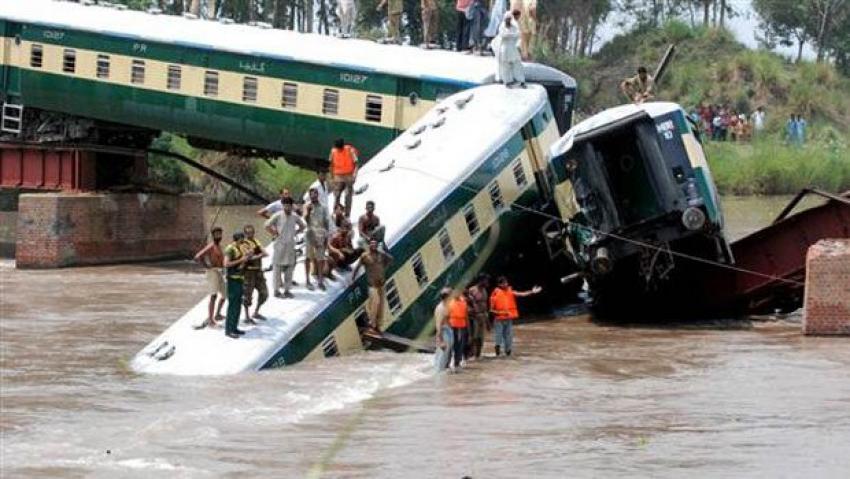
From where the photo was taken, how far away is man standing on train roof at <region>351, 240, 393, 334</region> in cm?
2692

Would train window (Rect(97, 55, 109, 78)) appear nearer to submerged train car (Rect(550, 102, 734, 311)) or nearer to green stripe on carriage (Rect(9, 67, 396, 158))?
green stripe on carriage (Rect(9, 67, 396, 158))

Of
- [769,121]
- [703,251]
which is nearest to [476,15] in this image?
[703,251]

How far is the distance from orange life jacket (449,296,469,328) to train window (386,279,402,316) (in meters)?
1.70

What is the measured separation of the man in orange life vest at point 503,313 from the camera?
26.9 m

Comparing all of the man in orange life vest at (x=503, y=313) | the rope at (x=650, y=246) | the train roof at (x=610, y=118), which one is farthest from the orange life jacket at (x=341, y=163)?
the man in orange life vest at (x=503, y=313)

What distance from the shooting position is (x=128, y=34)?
4272 centimetres

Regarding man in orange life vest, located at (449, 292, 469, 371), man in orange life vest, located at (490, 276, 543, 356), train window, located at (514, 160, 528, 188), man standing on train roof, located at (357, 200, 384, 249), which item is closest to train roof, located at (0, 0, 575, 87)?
train window, located at (514, 160, 528, 188)

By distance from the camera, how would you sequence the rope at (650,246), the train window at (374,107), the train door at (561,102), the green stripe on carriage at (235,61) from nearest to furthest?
the rope at (650,246) < the train door at (561,102) < the green stripe on carriage at (235,61) < the train window at (374,107)

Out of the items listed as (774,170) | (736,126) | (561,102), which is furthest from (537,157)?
(736,126)

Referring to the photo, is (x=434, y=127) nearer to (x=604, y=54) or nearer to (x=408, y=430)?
(x=408, y=430)

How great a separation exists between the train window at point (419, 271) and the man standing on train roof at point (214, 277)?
2.98 metres

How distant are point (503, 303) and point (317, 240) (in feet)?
8.01

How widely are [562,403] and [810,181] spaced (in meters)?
46.0

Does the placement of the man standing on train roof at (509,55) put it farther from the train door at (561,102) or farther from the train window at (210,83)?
the train window at (210,83)
